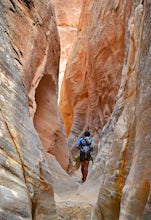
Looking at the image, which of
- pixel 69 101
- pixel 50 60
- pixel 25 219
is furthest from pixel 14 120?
pixel 69 101

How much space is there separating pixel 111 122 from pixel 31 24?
3719 mm

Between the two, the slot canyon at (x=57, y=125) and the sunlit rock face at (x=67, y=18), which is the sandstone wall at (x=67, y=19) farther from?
the slot canyon at (x=57, y=125)

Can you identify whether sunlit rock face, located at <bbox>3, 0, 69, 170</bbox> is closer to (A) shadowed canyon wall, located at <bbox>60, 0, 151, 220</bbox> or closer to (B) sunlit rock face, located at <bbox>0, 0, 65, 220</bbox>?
(B) sunlit rock face, located at <bbox>0, 0, 65, 220</bbox>

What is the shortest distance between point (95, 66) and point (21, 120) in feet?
33.8

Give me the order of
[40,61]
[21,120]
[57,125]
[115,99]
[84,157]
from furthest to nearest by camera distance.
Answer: [115,99], [57,125], [84,157], [40,61], [21,120]

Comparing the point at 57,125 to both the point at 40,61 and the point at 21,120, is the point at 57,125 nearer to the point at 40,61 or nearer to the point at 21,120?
the point at 40,61

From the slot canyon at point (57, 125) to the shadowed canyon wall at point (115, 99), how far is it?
0.07 ft

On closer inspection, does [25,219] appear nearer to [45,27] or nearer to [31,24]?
[31,24]

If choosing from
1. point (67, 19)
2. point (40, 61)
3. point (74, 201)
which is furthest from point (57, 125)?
point (67, 19)

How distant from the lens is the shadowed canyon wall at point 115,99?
13.9ft

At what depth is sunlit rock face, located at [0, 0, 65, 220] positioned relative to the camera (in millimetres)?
4082

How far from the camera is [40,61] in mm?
8523

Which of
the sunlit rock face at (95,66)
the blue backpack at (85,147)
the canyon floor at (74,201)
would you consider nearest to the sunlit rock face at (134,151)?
the canyon floor at (74,201)

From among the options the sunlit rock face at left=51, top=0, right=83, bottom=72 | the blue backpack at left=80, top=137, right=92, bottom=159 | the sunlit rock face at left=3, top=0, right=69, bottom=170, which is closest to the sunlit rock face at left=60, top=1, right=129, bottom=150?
the sunlit rock face at left=3, top=0, right=69, bottom=170
